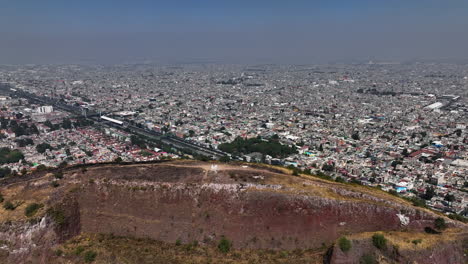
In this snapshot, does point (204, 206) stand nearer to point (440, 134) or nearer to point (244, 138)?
point (244, 138)

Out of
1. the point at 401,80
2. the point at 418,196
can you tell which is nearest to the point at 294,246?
the point at 418,196

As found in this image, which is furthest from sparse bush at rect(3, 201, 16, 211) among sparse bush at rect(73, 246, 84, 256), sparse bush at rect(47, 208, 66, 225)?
sparse bush at rect(73, 246, 84, 256)

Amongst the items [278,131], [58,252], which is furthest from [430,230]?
[278,131]

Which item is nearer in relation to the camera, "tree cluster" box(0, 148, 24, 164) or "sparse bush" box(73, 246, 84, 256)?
"sparse bush" box(73, 246, 84, 256)

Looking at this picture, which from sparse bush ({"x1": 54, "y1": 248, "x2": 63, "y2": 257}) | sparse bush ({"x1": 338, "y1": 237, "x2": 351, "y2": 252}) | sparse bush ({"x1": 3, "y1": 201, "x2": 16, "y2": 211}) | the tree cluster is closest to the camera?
sparse bush ({"x1": 338, "y1": 237, "x2": 351, "y2": 252})

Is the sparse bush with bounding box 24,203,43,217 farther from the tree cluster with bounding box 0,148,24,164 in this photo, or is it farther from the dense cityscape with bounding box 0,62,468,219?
the tree cluster with bounding box 0,148,24,164

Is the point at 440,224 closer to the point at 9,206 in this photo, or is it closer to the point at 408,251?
the point at 408,251

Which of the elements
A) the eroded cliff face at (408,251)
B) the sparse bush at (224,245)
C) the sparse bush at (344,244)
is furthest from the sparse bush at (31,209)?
the sparse bush at (344,244)
